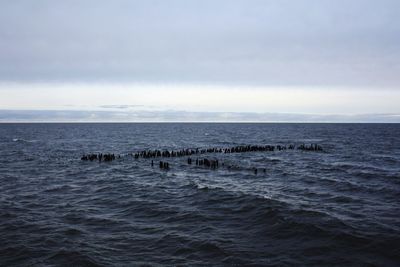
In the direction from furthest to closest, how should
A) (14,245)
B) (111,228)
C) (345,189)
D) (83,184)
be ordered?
(83,184)
(345,189)
(111,228)
(14,245)

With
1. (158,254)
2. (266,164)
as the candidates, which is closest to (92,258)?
(158,254)

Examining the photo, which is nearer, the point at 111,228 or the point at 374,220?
the point at 111,228

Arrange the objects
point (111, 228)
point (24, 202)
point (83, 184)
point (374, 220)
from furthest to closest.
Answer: point (83, 184), point (24, 202), point (374, 220), point (111, 228)

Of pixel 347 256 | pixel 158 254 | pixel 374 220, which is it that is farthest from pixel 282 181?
pixel 158 254

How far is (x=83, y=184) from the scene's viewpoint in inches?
1276

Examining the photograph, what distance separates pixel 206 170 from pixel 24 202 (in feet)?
70.0

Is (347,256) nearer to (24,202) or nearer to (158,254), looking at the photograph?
(158,254)

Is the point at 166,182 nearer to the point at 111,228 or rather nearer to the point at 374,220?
the point at 111,228

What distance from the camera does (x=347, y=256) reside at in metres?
15.6

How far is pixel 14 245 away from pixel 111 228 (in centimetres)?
471

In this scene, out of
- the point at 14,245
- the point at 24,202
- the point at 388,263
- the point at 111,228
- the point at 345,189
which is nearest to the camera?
the point at 388,263

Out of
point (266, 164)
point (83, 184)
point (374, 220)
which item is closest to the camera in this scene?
point (374, 220)

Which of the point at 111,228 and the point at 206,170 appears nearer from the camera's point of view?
the point at 111,228

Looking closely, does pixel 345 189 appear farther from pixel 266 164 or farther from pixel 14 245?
pixel 14 245
